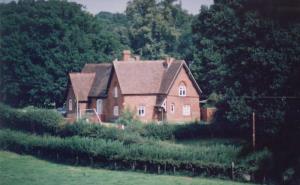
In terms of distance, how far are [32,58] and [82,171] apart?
2026 cm

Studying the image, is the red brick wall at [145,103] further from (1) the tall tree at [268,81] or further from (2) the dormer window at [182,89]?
(1) the tall tree at [268,81]

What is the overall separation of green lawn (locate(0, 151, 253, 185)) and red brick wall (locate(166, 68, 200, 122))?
15.9 m

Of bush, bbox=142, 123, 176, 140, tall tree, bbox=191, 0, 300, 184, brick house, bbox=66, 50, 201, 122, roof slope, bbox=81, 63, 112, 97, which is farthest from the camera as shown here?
roof slope, bbox=81, 63, 112, 97

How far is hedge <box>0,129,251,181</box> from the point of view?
28016 millimetres

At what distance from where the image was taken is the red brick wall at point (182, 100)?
149ft

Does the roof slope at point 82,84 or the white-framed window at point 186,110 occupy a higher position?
the roof slope at point 82,84

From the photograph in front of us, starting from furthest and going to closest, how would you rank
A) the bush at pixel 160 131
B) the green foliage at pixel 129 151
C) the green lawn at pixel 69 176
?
the bush at pixel 160 131
the green foliage at pixel 129 151
the green lawn at pixel 69 176

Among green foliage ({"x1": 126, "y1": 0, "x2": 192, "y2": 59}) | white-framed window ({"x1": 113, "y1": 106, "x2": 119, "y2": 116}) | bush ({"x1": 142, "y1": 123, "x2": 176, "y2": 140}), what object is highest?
green foliage ({"x1": 126, "y1": 0, "x2": 192, "y2": 59})

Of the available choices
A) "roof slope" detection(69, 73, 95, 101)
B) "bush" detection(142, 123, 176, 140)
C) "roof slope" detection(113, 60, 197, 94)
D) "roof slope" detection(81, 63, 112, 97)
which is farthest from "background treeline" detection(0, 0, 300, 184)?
"roof slope" detection(113, 60, 197, 94)

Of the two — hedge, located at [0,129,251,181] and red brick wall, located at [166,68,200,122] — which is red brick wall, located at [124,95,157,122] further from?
hedge, located at [0,129,251,181]

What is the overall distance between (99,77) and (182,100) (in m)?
8.57

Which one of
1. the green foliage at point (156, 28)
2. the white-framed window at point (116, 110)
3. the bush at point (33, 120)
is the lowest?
the bush at point (33, 120)

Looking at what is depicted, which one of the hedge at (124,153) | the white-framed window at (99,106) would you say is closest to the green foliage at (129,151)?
the hedge at (124,153)

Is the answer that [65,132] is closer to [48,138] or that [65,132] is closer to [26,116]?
[48,138]
